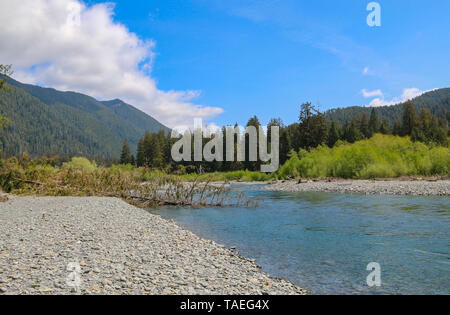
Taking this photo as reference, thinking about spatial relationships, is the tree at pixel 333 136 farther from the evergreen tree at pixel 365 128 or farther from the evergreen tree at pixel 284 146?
the evergreen tree at pixel 365 128

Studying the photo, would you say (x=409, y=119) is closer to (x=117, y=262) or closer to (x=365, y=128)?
(x=365, y=128)

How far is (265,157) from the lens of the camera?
72000 mm

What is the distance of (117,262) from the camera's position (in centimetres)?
590

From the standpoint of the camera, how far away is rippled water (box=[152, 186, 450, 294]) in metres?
5.96

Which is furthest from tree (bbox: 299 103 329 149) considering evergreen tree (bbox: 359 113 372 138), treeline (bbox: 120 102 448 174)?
evergreen tree (bbox: 359 113 372 138)

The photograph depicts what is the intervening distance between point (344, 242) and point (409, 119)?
327 ft

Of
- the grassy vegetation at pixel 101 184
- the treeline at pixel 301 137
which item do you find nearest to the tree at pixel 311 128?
the treeline at pixel 301 137

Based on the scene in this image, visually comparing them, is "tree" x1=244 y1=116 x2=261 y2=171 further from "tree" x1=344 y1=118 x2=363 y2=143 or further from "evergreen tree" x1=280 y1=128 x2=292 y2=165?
"tree" x1=344 y1=118 x2=363 y2=143

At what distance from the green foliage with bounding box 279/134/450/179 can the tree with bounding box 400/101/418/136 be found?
A: 59.5m
